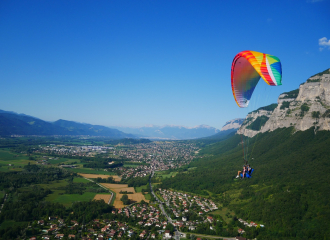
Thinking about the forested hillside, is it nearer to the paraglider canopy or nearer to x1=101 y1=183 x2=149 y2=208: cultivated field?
x1=101 y1=183 x2=149 y2=208: cultivated field

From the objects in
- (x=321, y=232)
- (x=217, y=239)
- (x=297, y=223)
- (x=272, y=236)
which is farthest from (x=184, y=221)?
(x=321, y=232)

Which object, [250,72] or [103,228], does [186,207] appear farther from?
Result: [250,72]

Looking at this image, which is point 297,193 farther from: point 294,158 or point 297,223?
point 294,158

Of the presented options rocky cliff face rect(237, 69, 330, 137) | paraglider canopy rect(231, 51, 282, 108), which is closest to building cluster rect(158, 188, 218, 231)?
paraglider canopy rect(231, 51, 282, 108)

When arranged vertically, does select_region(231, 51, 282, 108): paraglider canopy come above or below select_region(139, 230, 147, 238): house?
above

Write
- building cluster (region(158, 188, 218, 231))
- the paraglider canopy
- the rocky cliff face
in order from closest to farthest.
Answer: the paraglider canopy < building cluster (region(158, 188, 218, 231)) < the rocky cliff face

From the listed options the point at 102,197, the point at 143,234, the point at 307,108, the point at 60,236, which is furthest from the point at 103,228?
the point at 307,108

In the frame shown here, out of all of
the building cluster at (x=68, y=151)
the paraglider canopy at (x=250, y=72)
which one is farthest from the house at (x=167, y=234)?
the building cluster at (x=68, y=151)
